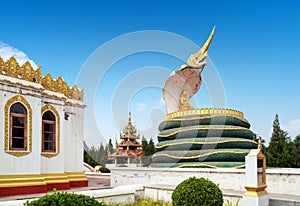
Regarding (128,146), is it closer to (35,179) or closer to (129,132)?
(129,132)

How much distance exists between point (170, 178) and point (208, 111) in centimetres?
388

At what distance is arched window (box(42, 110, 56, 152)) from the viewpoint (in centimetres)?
1159

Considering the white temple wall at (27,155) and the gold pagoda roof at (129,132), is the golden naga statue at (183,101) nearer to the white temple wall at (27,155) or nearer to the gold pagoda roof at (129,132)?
the gold pagoda roof at (129,132)

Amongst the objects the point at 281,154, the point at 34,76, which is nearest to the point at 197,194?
the point at 34,76

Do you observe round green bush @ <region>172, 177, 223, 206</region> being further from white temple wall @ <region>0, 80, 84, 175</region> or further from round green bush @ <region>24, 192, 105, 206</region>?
white temple wall @ <region>0, 80, 84, 175</region>

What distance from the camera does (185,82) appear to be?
750 inches

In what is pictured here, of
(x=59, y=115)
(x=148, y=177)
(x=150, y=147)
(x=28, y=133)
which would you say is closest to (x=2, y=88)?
(x=28, y=133)

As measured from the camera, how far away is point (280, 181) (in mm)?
9250

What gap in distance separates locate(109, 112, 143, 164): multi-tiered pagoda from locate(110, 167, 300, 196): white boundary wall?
8.24 m

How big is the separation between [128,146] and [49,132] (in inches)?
469

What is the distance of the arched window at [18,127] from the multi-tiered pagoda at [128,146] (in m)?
12.7

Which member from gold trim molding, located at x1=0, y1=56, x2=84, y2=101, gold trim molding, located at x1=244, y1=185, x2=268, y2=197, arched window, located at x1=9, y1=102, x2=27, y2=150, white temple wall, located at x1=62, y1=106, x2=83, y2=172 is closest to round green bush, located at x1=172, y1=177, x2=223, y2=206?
gold trim molding, located at x1=244, y1=185, x2=268, y2=197

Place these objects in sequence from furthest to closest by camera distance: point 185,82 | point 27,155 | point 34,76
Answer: point 185,82 → point 34,76 → point 27,155

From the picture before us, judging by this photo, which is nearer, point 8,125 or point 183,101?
point 8,125
